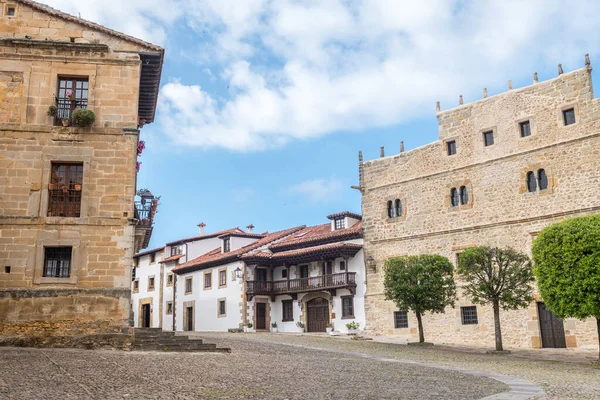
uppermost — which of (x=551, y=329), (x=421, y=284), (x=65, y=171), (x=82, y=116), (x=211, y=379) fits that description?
(x=82, y=116)

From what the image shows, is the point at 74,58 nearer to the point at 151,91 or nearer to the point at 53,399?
the point at 151,91

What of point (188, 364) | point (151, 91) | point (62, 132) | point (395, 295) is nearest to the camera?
point (188, 364)

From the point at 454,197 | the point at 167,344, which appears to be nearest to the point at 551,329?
the point at 454,197

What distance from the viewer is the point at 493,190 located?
31.0 metres

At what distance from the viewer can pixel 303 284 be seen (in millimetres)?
39594

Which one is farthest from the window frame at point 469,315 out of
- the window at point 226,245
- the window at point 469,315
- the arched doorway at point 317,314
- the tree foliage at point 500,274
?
the window at point 226,245

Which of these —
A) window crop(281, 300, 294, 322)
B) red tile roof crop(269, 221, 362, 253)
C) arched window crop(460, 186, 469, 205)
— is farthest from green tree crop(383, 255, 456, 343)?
window crop(281, 300, 294, 322)

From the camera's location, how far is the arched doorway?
38.9 m

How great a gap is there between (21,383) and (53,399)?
5.55ft

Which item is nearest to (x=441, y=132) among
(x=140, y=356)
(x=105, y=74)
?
(x=105, y=74)

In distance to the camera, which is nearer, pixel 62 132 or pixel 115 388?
pixel 115 388

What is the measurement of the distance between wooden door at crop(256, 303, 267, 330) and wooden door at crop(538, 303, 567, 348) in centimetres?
1894

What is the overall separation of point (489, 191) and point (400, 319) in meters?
8.71

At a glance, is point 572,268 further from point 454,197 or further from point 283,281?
point 283,281
